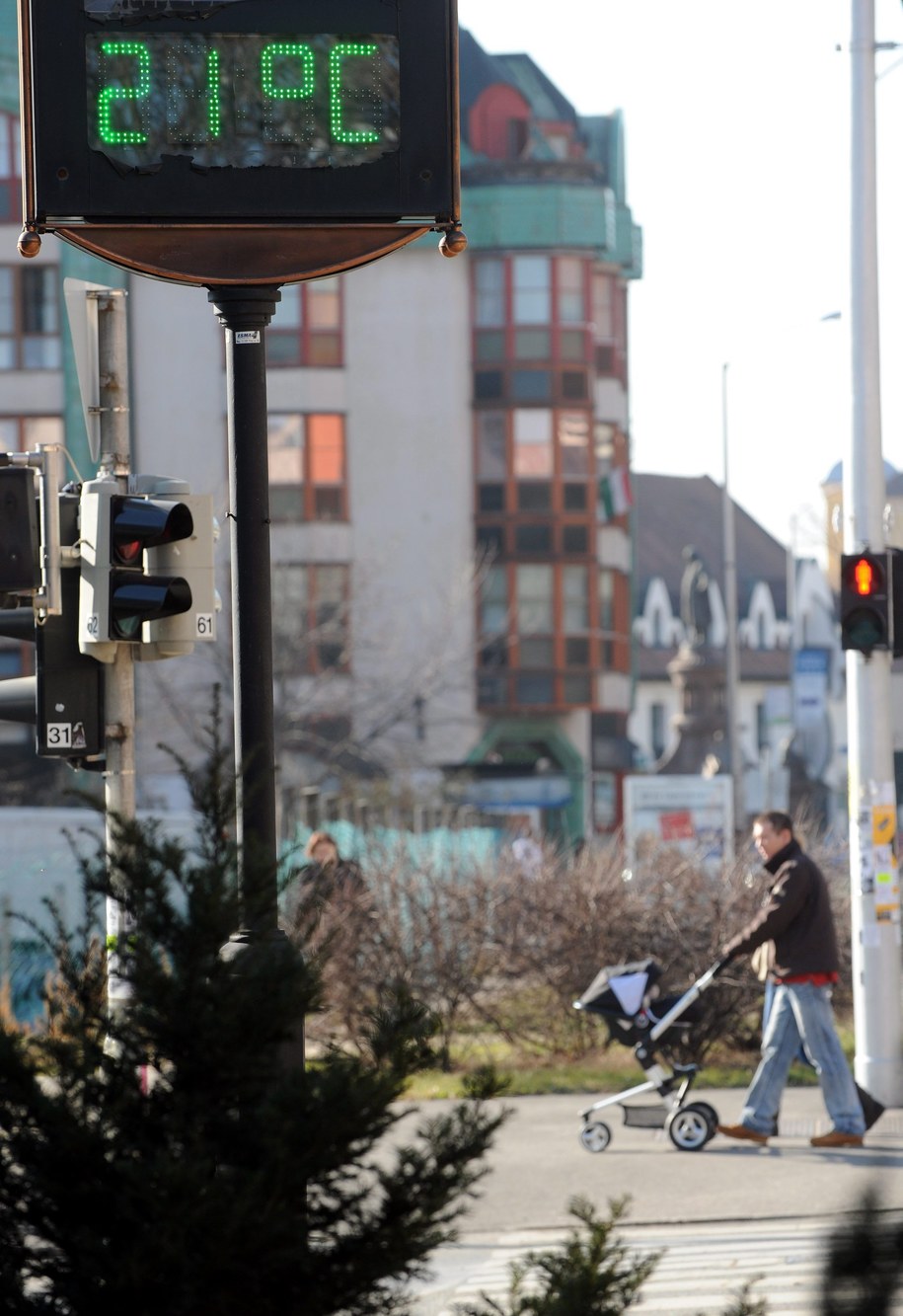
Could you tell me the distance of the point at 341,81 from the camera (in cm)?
486

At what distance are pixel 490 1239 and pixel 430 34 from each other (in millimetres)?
5671

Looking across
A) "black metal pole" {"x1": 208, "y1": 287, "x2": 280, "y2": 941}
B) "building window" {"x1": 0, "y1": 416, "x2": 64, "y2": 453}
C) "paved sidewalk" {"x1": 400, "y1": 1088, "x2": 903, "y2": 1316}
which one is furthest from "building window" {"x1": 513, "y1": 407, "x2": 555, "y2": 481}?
"black metal pole" {"x1": 208, "y1": 287, "x2": 280, "y2": 941}

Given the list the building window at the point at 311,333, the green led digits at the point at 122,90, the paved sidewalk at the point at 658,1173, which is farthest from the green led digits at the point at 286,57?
the building window at the point at 311,333

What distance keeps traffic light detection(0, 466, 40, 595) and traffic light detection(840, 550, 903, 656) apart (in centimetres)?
592

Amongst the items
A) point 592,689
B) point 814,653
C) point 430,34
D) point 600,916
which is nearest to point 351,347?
point 592,689

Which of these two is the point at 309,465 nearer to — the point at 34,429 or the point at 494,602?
the point at 494,602

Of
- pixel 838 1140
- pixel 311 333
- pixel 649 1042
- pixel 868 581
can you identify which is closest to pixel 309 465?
pixel 311 333

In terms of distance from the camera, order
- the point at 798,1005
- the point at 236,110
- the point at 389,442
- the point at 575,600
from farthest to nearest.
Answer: the point at 575,600
the point at 389,442
the point at 798,1005
the point at 236,110

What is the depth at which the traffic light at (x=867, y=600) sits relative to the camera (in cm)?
1288

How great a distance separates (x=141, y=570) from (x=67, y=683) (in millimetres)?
607

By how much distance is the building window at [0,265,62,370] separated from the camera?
47.1 metres

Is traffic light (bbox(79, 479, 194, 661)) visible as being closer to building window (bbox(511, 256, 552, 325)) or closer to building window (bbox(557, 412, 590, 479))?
building window (bbox(511, 256, 552, 325))

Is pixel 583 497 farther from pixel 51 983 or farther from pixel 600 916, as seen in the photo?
pixel 51 983

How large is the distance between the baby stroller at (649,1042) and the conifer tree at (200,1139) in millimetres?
7926
